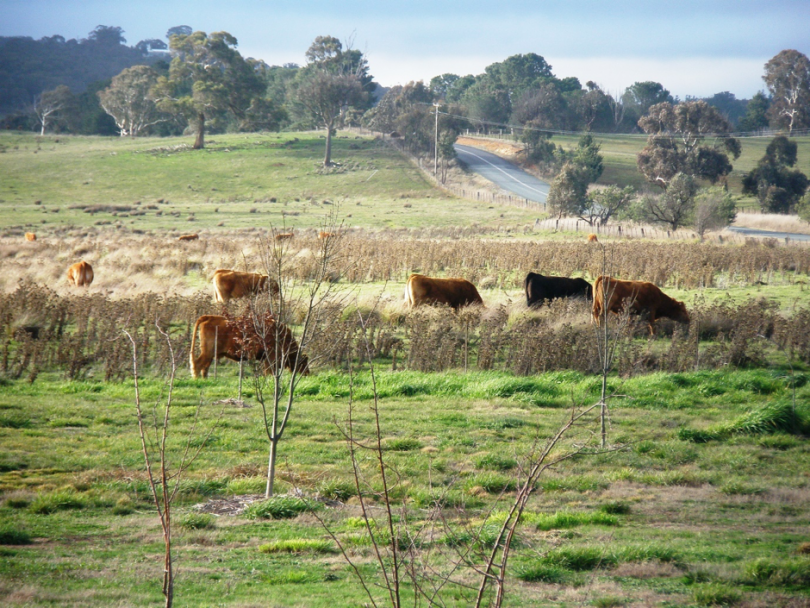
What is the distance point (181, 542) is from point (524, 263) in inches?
779

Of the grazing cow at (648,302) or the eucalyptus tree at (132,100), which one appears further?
the eucalyptus tree at (132,100)

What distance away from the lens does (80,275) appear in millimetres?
19500

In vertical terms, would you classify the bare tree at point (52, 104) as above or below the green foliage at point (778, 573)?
above

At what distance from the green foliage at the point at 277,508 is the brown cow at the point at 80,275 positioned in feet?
48.5

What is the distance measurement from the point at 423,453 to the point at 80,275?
14469 millimetres

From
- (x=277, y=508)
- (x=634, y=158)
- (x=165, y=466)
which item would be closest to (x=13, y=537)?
(x=165, y=466)

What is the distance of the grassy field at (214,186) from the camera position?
44.6m

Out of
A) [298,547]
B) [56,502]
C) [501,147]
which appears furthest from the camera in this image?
[501,147]

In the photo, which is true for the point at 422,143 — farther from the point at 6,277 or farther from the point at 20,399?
the point at 20,399

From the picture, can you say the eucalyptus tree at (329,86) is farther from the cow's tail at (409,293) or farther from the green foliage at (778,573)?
the green foliage at (778,573)

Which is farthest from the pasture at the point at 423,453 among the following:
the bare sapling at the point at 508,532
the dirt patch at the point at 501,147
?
the dirt patch at the point at 501,147

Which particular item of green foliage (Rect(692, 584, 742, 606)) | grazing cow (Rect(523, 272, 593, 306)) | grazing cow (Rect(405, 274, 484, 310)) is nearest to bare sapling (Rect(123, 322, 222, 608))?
green foliage (Rect(692, 584, 742, 606))

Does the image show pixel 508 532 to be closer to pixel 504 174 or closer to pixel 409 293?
pixel 409 293

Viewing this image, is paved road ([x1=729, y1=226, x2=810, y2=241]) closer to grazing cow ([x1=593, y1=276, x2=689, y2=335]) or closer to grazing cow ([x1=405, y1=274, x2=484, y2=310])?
grazing cow ([x1=593, y1=276, x2=689, y2=335])
